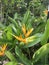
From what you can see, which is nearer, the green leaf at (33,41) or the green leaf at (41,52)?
the green leaf at (41,52)

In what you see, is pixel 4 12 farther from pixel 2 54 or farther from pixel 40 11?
pixel 2 54

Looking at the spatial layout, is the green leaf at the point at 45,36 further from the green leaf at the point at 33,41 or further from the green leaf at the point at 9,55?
the green leaf at the point at 9,55

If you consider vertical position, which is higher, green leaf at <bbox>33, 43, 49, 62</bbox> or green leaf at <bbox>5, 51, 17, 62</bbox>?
green leaf at <bbox>33, 43, 49, 62</bbox>

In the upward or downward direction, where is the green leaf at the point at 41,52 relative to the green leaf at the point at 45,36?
downward

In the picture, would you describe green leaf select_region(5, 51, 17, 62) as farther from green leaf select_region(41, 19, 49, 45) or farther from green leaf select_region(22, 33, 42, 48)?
green leaf select_region(41, 19, 49, 45)

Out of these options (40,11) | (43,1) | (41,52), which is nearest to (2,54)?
(41,52)

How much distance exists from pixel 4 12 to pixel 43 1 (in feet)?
10.7

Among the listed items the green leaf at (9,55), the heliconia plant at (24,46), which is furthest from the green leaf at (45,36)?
the green leaf at (9,55)

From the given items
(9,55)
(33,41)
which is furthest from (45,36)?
(9,55)

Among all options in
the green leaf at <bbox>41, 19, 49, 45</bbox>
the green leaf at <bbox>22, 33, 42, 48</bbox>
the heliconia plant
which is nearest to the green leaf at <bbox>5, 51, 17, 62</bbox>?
the heliconia plant

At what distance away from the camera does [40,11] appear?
30.0 ft

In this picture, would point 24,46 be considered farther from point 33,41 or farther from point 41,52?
point 41,52

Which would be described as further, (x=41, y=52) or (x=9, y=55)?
(x=9, y=55)

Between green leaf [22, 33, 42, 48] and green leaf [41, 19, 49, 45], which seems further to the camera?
green leaf [22, 33, 42, 48]
